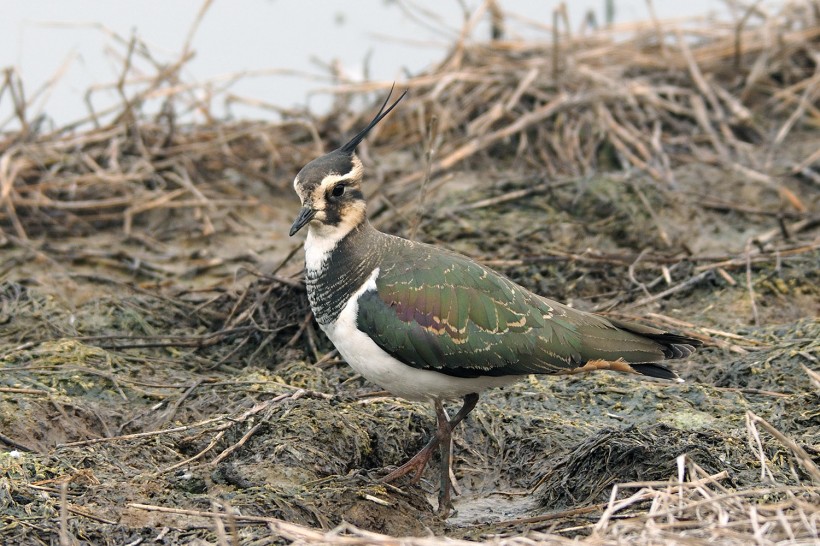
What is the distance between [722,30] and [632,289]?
4550 mm

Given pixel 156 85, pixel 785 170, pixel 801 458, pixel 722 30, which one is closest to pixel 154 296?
pixel 156 85

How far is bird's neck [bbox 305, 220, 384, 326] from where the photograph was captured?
4.98 metres

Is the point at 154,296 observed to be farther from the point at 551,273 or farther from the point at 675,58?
the point at 675,58

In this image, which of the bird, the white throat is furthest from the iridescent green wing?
the white throat

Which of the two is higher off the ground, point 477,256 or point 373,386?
point 477,256

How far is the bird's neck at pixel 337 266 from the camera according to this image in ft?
16.4

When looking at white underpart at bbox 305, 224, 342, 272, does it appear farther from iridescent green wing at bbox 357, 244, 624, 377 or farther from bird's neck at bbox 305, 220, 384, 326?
iridescent green wing at bbox 357, 244, 624, 377

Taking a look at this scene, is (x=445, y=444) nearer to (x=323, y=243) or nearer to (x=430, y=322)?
(x=430, y=322)

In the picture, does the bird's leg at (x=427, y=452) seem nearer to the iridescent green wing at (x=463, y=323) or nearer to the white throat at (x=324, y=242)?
the iridescent green wing at (x=463, y=323)

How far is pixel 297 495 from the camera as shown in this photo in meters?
4.55

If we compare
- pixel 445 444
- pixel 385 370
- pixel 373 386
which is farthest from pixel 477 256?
pixel 385 370

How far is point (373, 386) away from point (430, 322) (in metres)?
1.21

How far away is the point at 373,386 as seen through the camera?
5980 mm

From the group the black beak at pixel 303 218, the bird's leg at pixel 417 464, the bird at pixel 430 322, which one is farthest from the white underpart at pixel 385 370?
the black beak at pixel 303 218
